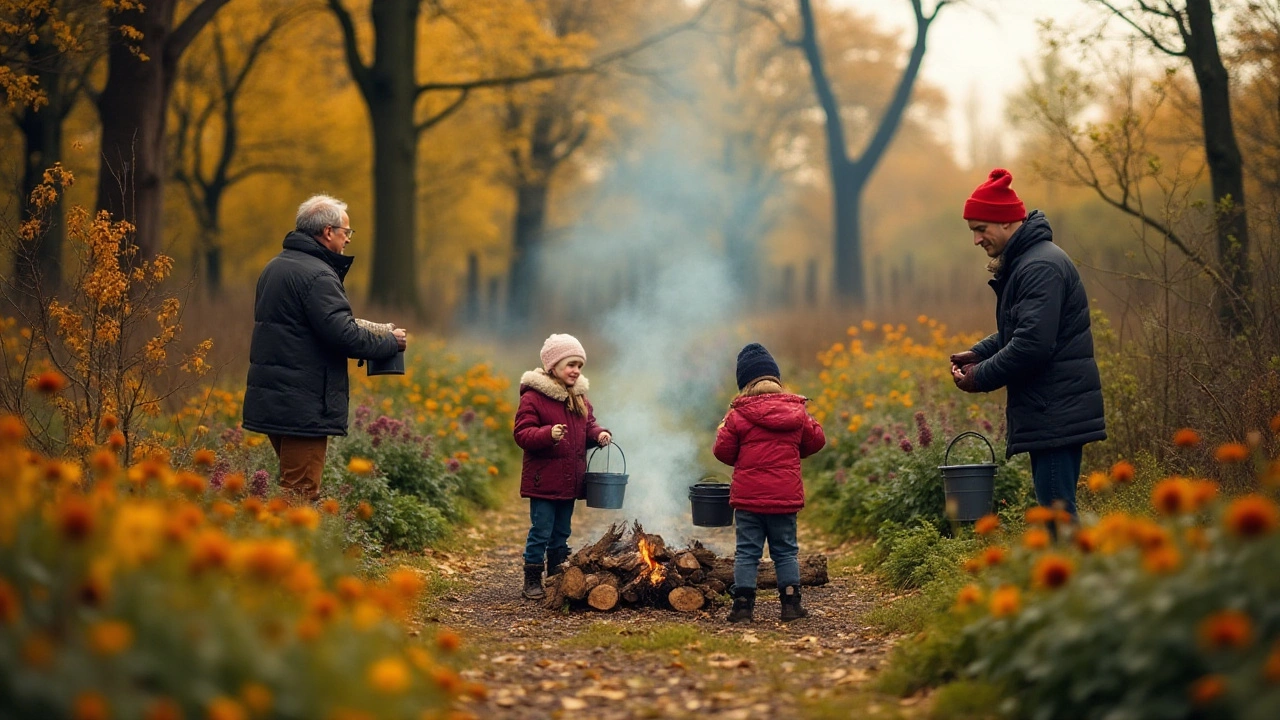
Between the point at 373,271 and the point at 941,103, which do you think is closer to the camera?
the point at 373,271

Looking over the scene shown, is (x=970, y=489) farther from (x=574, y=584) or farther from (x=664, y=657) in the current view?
(x=574, y=584)

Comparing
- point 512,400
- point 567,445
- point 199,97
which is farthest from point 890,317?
point 199,97

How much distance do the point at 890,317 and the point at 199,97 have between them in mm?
15144

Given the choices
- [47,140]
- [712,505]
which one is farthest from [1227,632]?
[47,140]

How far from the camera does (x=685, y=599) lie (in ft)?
21.9

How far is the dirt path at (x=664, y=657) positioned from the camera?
4.55 metres

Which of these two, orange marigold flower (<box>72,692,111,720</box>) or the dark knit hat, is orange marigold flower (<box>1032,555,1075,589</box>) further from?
the dark knit hat

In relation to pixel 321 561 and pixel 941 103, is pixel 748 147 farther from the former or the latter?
pixel 321 561

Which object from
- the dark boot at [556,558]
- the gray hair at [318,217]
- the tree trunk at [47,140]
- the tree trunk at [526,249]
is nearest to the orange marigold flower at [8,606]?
the gray hair at [318,217]

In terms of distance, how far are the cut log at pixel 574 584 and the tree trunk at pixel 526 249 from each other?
2085 cm

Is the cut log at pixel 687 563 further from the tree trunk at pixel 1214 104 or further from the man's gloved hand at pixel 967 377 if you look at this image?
the tree trunk at pixel 1214 104

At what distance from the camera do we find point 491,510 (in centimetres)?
1045

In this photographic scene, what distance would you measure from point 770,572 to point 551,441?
1501 mm

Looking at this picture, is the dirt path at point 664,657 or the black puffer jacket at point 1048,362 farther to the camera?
the black puffer jacket at point 1048,362
